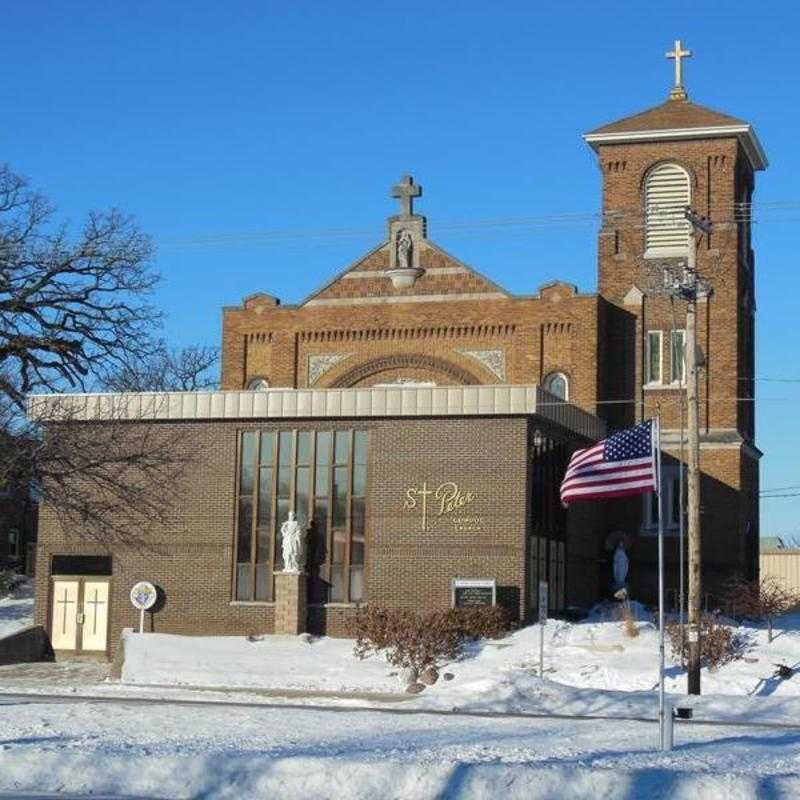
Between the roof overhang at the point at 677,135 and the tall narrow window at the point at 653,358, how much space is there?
6.61 meters

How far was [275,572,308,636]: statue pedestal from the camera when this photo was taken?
41.1m

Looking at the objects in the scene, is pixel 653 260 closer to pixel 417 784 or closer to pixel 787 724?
pixel 787 724

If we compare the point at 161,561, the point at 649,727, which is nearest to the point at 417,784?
the point at 649,727

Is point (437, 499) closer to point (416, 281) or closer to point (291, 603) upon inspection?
point (291, 603)

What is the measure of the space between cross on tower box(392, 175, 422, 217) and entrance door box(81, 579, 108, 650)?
16224 millimetres

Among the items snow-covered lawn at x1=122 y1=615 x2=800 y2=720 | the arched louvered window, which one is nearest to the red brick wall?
snow-covered lawn at x1=122 y1=615 x2=800 y2=720

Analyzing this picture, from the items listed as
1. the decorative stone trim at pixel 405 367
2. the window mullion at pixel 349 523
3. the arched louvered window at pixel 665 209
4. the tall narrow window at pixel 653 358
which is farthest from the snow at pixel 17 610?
the arched louvered window at pixel 665 209

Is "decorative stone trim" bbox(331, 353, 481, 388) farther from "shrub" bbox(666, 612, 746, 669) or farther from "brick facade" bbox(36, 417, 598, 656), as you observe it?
"shrub" bbox(666, 612, 746, 669)

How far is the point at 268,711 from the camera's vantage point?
25.2 metres

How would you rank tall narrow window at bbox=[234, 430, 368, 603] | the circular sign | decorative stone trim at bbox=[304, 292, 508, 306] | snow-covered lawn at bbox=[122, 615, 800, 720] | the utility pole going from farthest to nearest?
decorative stone trim at bbox=[304, 292, 508, 306] → the circular sign → tall narrow window at bbox=[234, 430, 368, 603] → snow-covered lawn at bbox=[122, 615, 800, 720] → the utility pole

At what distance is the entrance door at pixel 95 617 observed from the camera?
43.3 metres

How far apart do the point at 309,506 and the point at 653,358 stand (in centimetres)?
1526

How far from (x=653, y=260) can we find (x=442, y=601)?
667 inches

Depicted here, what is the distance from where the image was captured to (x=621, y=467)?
26.2 metres
